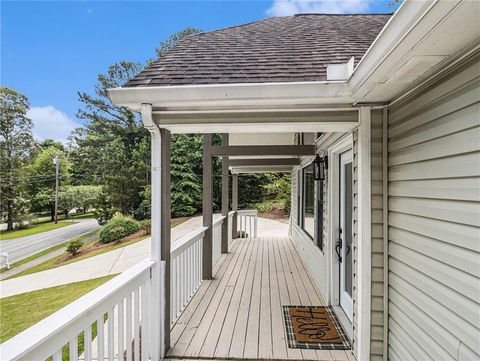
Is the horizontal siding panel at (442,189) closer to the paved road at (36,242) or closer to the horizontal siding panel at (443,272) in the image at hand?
the horizontal siding panel at (443,272)

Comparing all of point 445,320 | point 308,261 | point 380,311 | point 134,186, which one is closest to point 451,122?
point 445,320

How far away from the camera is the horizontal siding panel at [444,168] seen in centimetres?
144

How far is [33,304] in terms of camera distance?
6.95m

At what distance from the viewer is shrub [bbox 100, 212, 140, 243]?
1440cm

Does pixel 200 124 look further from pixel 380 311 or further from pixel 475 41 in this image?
pixel 380 311

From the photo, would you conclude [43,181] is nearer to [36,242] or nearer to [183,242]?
[36,242]

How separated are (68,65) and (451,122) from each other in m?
39.7

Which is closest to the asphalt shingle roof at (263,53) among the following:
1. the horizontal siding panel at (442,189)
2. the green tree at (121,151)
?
the horizontal siding panel at (442,189)

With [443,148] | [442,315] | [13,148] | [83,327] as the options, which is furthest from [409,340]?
[13,148]

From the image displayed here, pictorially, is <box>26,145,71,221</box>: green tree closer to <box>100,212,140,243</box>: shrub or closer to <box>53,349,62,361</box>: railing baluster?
<box>100,212,140,243</box>: shrub

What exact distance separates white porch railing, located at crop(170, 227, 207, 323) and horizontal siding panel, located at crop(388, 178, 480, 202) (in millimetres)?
2349

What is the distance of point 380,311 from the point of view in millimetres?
2432

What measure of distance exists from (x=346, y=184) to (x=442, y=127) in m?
1.93

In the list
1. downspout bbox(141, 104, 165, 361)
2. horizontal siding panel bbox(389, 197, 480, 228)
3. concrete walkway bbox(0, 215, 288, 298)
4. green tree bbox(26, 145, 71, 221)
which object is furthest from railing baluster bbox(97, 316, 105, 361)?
green tree bbox(26, 145, 71, 221)
